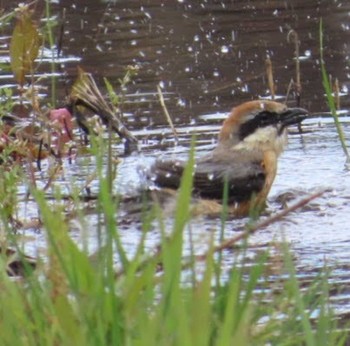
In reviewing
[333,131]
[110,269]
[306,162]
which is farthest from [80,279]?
[333,131]

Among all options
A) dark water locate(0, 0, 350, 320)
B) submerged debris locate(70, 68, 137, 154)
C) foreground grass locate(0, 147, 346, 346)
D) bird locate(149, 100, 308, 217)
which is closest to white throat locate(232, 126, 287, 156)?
bird locate(149, 100, 308, 217)

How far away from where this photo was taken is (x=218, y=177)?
779cm

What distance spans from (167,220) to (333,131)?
291 cm

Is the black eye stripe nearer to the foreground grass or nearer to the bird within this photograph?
the bird

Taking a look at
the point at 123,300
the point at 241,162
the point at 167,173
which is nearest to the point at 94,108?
the point at 241,162

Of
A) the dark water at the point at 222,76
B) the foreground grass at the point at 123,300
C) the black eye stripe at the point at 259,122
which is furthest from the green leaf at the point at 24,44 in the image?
the foreground grass at the point at 123,300

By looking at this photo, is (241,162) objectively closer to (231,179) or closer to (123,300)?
(231,179)

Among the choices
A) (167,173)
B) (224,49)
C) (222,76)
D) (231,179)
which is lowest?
(231,179)

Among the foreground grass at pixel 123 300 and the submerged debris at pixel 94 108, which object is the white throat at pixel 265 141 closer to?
the submerged debris at pixel 94 108

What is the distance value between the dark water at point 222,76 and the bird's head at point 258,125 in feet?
0.75

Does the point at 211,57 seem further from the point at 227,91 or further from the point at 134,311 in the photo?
the point at 134,311

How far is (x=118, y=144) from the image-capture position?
897 cm

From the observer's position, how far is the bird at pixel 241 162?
753cm

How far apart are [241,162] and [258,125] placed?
0.47 meters
